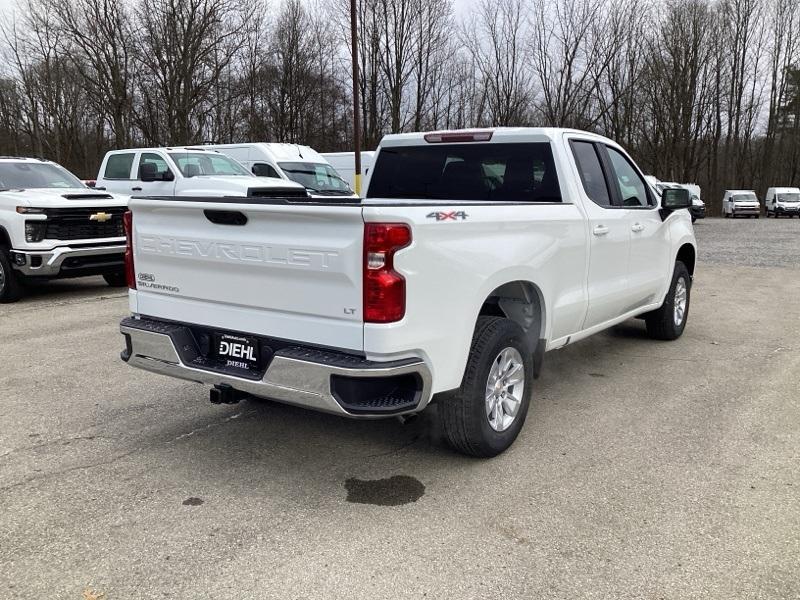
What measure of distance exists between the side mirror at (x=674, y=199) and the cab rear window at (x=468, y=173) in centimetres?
165

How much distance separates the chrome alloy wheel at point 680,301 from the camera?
7.00 meters

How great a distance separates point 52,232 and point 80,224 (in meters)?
0.38

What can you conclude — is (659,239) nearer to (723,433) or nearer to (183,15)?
(723,433)

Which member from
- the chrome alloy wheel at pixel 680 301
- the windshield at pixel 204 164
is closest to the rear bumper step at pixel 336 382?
the chrome alloy wheel at pixel 680 301

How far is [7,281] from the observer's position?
30.0 feet

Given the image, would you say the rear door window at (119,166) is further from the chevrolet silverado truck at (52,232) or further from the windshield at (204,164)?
the chevrolet silverado truck at (52,232)

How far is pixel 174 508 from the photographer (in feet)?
11.2

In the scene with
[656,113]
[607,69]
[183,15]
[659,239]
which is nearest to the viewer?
[659,239]

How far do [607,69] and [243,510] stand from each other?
40.5m

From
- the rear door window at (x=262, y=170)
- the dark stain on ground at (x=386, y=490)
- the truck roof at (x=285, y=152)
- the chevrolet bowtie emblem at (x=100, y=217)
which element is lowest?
the dark stain on ground at (x=386, y=490)

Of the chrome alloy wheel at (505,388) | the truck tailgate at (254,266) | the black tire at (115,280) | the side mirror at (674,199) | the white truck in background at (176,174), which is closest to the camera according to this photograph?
the truck tailgate at (254,266)

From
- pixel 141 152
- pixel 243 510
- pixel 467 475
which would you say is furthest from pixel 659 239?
pixel 141 152

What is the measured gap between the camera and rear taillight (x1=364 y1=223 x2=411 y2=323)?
3074 millimetres

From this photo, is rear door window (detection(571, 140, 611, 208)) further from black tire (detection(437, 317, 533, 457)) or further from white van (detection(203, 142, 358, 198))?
white van (detection(203, 142, 358, 198))
